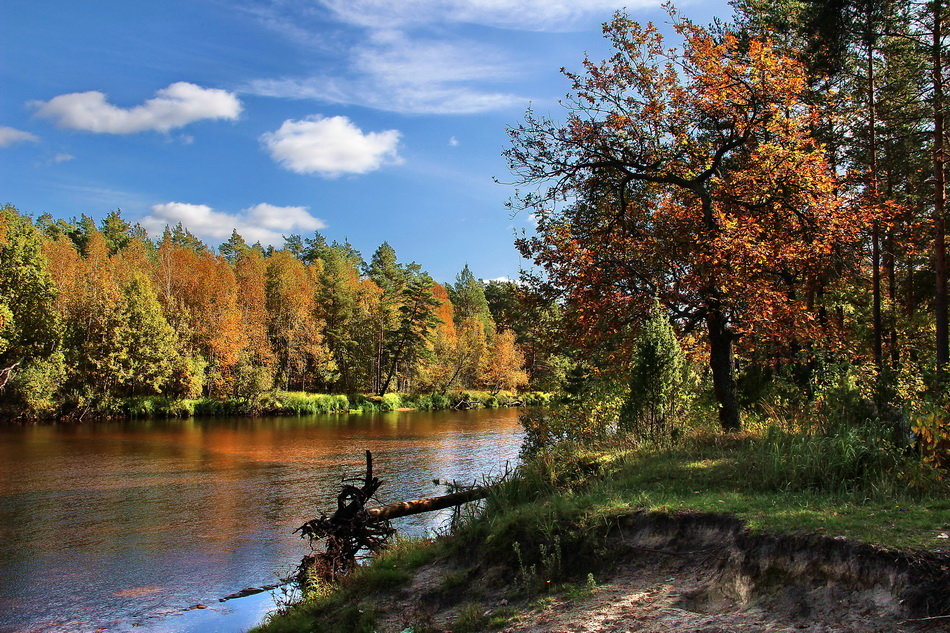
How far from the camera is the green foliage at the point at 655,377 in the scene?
40.7 feet

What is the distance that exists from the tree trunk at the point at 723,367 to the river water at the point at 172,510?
6.29m

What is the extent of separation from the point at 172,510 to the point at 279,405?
1369 inches

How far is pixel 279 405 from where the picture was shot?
50969mm

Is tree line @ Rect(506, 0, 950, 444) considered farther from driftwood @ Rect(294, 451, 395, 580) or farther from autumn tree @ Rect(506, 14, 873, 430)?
driftwood @ Rect(294, 451, 395, 580)

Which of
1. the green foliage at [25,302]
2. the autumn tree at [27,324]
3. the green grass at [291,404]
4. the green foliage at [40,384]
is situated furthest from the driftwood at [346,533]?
the green foliage at [25,302]

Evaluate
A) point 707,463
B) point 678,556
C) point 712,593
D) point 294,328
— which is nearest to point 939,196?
point 707,463

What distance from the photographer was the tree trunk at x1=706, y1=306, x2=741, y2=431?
37.5 feet

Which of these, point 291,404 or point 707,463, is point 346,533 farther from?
point 291,404

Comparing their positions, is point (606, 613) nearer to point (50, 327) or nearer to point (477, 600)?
point (477, 600)

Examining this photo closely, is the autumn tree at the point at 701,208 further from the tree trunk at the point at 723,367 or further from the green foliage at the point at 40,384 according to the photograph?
the green foliage at the point at 40,384

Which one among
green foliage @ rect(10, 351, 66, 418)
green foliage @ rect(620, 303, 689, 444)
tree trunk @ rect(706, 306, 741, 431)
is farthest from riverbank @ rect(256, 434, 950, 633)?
green foliage @ rect(10, 351, 66, 418)

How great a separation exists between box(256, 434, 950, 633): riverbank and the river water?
4075mm

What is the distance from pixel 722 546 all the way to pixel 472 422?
39.7 meters

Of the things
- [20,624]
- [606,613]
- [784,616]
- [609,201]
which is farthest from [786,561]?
[20,624]
